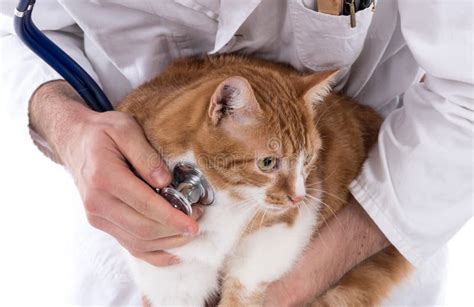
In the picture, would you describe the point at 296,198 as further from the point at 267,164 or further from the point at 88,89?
the point at 88,89

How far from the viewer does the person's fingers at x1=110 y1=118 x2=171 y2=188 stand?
37.6 inches

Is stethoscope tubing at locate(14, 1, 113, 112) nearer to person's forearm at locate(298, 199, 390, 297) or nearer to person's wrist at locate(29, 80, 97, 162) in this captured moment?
person's wrist at locate(29, 80, 97, 162)

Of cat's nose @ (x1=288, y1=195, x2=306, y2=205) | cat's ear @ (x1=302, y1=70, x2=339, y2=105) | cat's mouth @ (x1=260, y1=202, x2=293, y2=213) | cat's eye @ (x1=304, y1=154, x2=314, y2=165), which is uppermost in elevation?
cat's ear @ (x1=302, y1=70, x2=339, y2=105)

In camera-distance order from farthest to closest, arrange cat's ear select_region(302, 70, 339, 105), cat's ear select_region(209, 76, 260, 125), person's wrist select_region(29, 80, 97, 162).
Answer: person's wrist select_region(29, 80, 97, 162) < cat's ear select_region(302, 70, 339, 105) < cat's ear select_region(209, 76, 260, 125)

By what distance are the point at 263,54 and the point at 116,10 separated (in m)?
0.29

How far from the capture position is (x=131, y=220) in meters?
0.97

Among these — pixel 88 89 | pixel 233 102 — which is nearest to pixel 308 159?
pixel 233 102

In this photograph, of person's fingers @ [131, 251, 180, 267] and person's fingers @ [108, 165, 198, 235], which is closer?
person's fingers @ [108, 165, 198, 235]

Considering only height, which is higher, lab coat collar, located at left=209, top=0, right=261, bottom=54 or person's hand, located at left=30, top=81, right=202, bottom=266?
lab coat collar, located at left=209, top=0, right=261, bottom=54

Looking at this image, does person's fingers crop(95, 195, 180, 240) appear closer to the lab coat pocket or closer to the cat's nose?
the cat's nose

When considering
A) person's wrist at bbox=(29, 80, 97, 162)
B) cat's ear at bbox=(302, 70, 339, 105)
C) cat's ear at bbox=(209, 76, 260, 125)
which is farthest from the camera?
person's wrist at bbox=(29, 80, 97, 162)

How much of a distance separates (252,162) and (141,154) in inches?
6.8

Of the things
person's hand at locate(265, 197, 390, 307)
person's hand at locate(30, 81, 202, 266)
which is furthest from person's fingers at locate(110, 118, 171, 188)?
person's hand at locate(265, 197, 390, 307)

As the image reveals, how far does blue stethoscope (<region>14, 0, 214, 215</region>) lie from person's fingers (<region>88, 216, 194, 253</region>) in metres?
0.06
